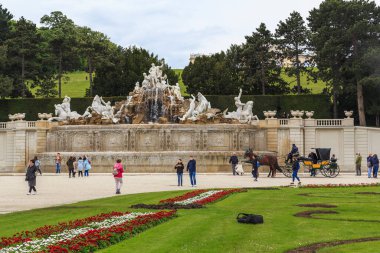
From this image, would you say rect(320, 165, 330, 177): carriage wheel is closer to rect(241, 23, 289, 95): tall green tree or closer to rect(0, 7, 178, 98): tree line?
rect(241, 23, 289, 95): tall green tree

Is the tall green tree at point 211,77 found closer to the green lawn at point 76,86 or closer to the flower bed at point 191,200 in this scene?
the green lawn at point 76,86

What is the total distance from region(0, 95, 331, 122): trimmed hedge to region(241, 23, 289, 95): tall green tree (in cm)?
1242

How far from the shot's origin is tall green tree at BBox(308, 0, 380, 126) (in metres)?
62.5

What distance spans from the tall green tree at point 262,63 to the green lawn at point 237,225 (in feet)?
194

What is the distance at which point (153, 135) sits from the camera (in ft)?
182

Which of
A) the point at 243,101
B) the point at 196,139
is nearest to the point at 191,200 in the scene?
the point at 196,139

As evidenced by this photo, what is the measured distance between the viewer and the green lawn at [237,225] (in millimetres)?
12727

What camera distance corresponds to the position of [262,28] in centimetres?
8338

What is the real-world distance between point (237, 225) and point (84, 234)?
13.7 ft

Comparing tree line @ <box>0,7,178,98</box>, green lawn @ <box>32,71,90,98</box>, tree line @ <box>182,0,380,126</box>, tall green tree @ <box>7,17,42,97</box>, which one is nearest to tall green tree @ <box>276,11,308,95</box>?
tree line @ <box>182,0,380,126</box>

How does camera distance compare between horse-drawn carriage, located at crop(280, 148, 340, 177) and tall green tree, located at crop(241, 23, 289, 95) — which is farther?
tall green tree, located at crop(241, 23, 289, 95)

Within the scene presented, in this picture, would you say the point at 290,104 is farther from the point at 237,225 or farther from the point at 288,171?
the point at 237,225

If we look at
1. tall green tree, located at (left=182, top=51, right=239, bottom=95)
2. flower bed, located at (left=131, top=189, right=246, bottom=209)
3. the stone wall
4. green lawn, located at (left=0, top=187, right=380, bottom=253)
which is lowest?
green lawn, located at (left=0, top=187, right=380, bottom=253)

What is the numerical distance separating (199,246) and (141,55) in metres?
78.6
